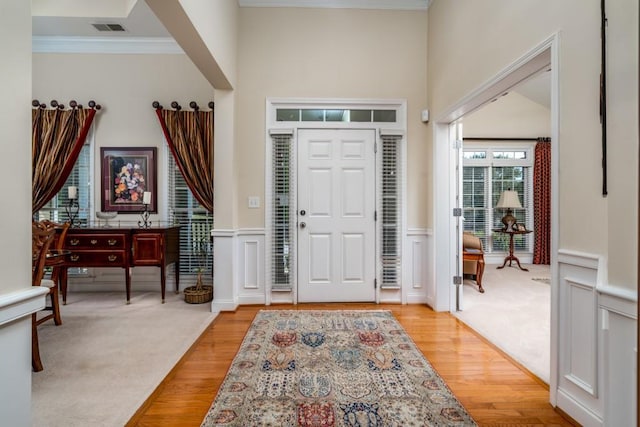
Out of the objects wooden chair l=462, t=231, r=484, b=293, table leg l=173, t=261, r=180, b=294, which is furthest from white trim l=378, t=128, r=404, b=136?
table leg l=173, t=261, r=180, b=294

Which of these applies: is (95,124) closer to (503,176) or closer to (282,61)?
(282,61)

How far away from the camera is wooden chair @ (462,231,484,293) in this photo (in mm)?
4387

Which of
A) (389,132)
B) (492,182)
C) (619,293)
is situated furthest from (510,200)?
(619,293)

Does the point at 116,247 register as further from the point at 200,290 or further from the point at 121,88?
the point at 121,88

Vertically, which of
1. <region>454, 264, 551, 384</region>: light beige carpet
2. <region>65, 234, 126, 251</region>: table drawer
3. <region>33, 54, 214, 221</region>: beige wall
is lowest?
<region>454, 264, 551, 384</region>: light beige carpet

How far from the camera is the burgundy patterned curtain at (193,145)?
13.4 feet

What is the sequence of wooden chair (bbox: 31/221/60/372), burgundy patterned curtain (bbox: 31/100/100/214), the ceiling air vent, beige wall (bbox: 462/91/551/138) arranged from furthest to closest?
beige wall (bbox: 462/91/551/138), burgundy patterned curtain (bbox: 31/100/100/214), the ceiling air vent, wooden chair (bbox: 31/221/60/372)

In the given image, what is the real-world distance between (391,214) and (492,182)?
3.97 metres

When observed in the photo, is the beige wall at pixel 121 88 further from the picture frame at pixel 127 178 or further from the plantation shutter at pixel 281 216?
the plantation shutter at pixel 281 216

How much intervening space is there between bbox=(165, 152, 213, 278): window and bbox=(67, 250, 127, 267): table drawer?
0.79 metres

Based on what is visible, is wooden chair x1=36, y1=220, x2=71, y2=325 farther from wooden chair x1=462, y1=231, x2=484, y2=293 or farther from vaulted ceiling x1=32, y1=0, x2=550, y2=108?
wooden chair x1=462, y1=231, x2=484, y2=293

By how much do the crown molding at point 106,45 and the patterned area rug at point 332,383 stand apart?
3.78 m

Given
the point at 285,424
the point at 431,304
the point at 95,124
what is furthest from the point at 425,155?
the point at 95,124

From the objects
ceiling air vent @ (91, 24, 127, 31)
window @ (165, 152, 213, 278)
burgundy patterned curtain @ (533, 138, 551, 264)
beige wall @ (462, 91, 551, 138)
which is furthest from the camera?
beige wall @ (462, 91, 551, 138)
